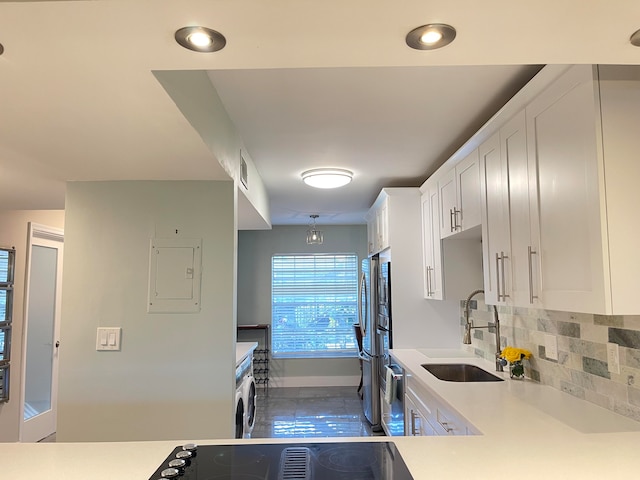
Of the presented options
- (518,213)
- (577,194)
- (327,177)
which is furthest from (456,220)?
(577,194)

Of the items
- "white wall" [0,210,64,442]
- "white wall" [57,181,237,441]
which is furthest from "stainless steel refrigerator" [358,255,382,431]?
"white wall" [0,210,64,442]

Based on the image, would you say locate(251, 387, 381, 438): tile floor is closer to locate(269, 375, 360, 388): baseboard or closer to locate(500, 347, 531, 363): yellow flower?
locate(269, 375, 360, 388): baseboard

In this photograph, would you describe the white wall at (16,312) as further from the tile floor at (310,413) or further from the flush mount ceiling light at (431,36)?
the flush mount ceiling light at (431,36)

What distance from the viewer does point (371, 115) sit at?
8.24 ft

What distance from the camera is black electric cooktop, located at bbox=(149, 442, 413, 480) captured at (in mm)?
1188

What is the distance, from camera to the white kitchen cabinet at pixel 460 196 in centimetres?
252

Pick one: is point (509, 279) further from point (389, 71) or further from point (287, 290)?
point (287, 290)

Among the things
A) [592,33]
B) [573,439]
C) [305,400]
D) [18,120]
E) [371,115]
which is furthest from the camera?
[305,400]

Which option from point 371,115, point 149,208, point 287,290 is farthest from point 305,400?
point 371,115

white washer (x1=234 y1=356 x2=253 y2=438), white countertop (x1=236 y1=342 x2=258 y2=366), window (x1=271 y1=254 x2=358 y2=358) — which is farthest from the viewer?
window (x1=271 y1=254 x2=358 y2=358)

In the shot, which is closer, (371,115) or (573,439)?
(573,439)

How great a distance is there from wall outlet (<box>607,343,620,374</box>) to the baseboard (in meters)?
4.80

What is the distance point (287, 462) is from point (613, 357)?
1.38 metres

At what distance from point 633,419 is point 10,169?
10.0ft
